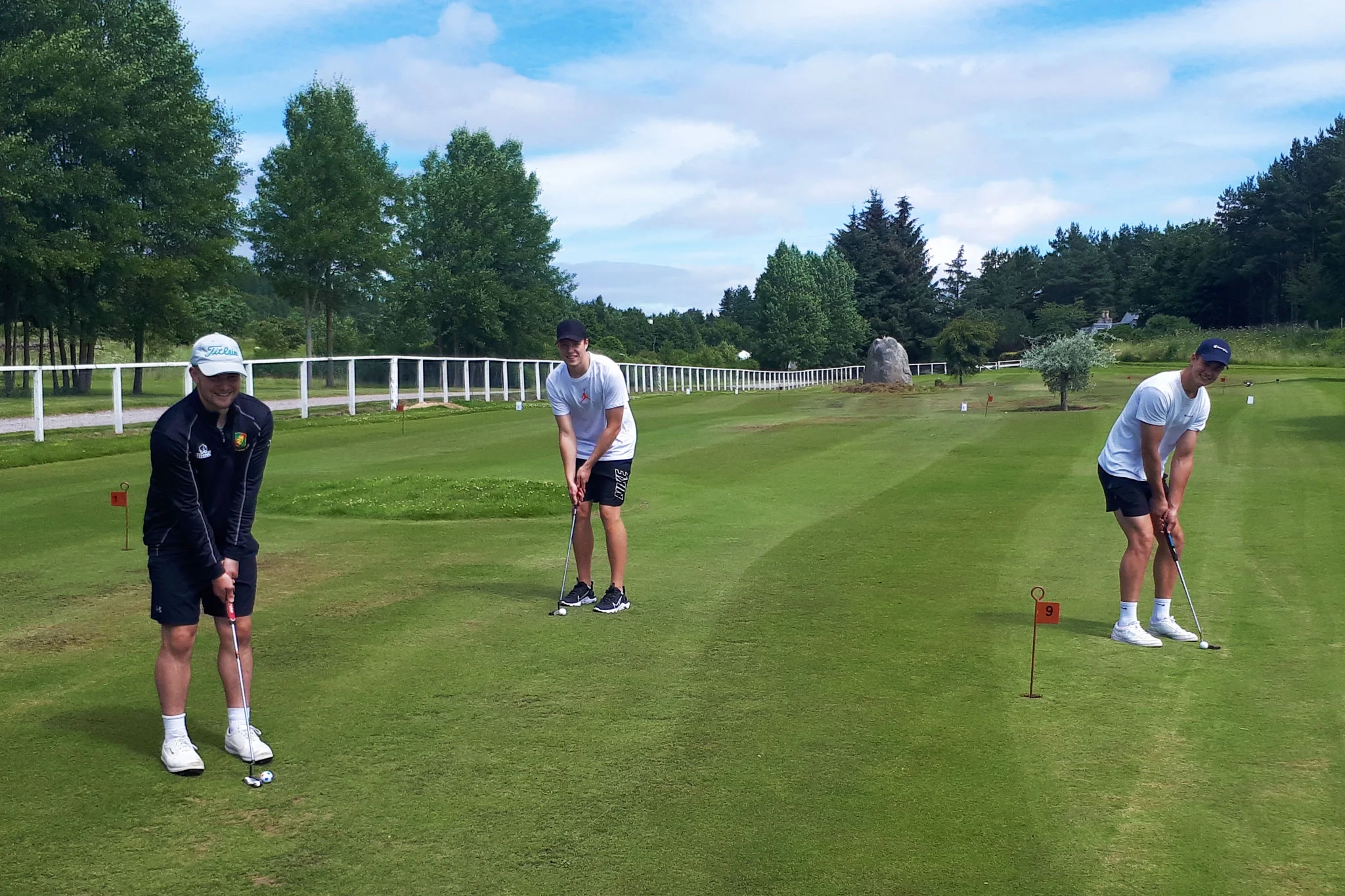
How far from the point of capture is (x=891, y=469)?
18750 millimetres

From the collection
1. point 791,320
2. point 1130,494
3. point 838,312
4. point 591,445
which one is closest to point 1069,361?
point 1130,494

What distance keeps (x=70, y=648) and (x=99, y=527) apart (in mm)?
5426

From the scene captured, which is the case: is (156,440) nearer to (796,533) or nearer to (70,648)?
(70,648)

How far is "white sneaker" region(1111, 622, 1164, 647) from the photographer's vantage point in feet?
25.4

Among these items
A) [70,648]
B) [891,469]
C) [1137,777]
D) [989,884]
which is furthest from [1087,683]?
[891,469]

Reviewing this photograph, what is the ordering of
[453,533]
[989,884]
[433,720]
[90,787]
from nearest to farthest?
[989,884]
[90,787]
[433,720]
[453,533]

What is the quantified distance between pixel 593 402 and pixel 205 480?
379cm

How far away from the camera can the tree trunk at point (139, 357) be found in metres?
32.7

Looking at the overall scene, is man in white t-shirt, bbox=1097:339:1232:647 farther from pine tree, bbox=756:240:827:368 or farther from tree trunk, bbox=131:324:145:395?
pine tree, bbox=756:240:827:368

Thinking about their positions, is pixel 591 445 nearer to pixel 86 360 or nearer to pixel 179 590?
pixel 179 590

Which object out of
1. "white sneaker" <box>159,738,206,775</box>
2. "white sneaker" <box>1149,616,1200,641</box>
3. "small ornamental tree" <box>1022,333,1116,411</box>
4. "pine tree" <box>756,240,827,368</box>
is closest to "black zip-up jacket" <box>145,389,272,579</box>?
"white sneaker" <box>159,738,206,775</box>

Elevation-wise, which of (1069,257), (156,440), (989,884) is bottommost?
(989,884)

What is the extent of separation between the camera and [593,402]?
343 inches

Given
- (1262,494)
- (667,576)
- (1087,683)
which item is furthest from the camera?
(1262,494)
